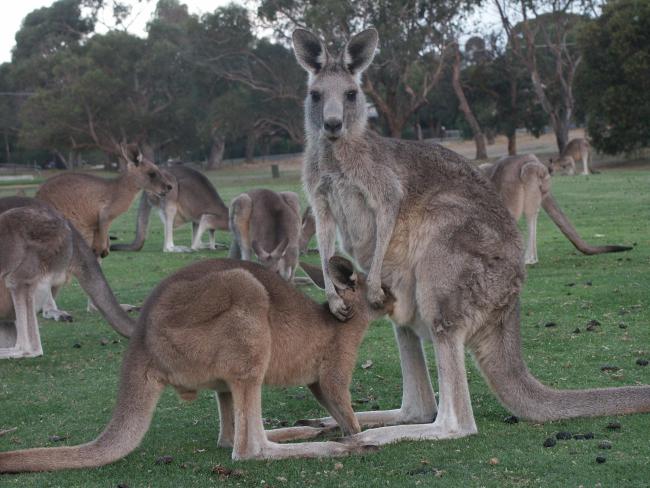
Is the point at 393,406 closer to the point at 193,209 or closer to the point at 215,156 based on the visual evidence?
the point at 193,209

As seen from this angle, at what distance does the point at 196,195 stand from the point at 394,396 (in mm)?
9011

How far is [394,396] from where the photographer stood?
543 centimetres

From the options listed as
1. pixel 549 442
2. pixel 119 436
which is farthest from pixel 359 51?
pixel 119 436

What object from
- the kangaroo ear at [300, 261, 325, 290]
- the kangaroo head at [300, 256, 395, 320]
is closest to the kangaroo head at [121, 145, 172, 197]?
the kangaroo ear at [300, 261, 325, 290]

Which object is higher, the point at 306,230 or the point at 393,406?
the point at 306,230

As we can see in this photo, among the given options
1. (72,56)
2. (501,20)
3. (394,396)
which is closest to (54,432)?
(394,396)

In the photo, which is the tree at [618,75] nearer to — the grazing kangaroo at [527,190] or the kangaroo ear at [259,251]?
the grazing kangaroo at [527,190]

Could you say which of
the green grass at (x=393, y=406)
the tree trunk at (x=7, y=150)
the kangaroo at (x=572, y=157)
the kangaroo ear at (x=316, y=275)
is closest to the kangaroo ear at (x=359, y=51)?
the kangaroo ear at (x=316, y=275)

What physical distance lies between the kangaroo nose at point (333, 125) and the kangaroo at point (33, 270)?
8.17 feet

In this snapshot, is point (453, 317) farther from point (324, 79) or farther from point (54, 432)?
point (54, 432)

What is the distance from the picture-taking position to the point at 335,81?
193 inches

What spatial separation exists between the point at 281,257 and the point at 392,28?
2621 centimetres

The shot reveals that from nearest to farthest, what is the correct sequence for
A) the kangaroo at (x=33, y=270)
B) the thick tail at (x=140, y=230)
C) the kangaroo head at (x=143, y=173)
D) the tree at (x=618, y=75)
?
the kangaroo at (x=33, y=270)
the kangaroo head at (x=143, y=173)
the thick tail at (x=140, y=230)
the tree at (x=618, y=75)

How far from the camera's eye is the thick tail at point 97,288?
21.2ft
